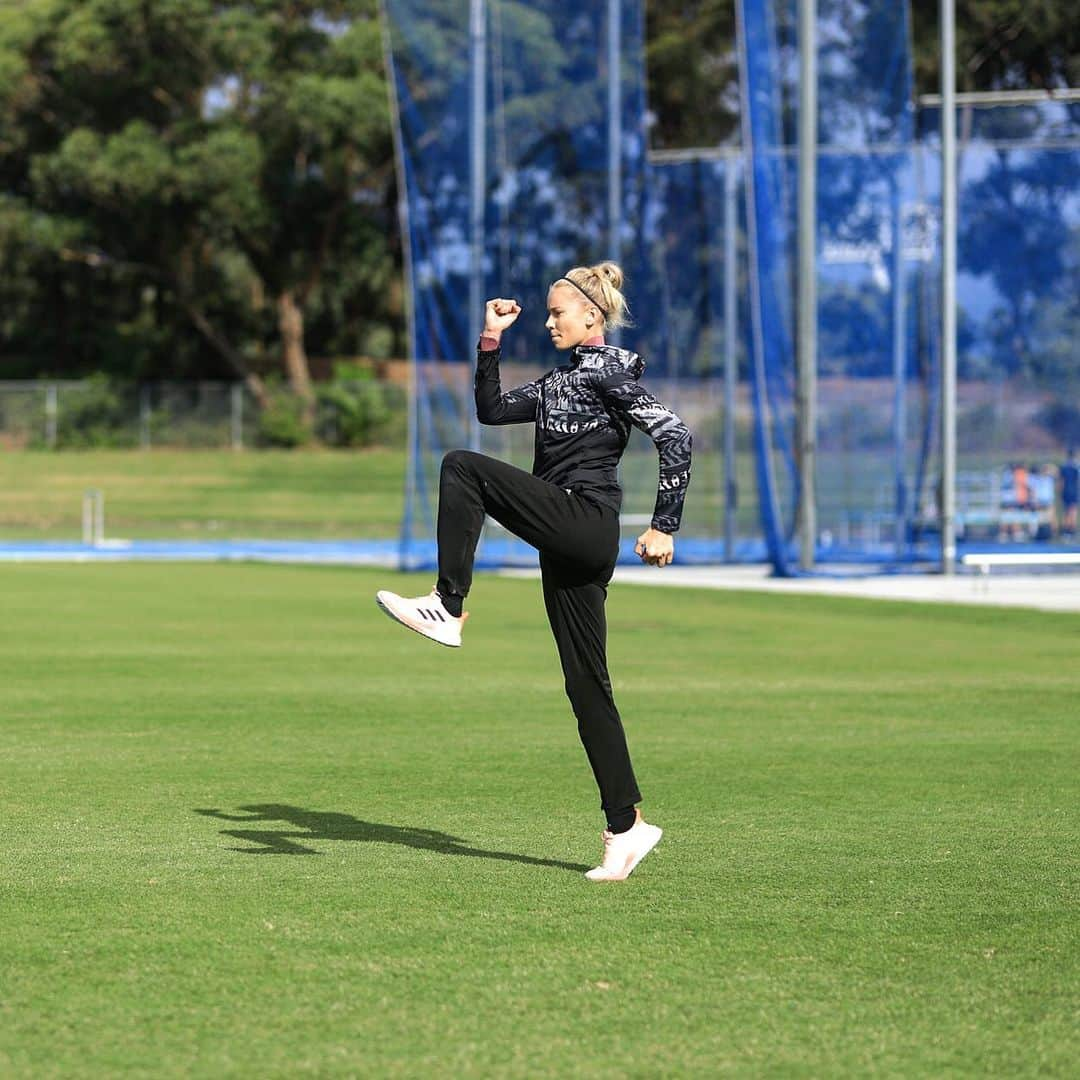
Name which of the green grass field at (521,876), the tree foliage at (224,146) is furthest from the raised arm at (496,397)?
the tree foliage at (224,146)

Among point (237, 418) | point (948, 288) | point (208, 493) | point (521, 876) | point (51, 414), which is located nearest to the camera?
point (521, 876)

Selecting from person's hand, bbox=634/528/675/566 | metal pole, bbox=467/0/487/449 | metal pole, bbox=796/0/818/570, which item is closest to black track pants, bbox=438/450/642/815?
person's hand, bbox=634/528/675/566

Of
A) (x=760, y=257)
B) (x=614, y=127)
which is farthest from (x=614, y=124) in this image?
(x=760, y=257)

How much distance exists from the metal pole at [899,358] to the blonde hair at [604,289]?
21331mm

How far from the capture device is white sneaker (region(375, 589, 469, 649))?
6.66 m

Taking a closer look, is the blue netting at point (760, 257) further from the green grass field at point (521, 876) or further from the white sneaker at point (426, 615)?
the white sneaker at point (426, 615)

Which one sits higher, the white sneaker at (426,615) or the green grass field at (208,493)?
the white sneaker at (426,615)

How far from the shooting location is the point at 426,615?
21.9 ft

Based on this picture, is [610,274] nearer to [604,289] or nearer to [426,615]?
[604,289]

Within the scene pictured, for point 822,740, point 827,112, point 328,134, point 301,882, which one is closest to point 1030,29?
point 328,134

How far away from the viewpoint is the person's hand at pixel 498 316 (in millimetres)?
6844

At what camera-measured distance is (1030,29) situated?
163ft

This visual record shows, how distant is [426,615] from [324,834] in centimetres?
168

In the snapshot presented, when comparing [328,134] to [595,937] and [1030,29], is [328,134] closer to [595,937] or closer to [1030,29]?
[1030,29]
